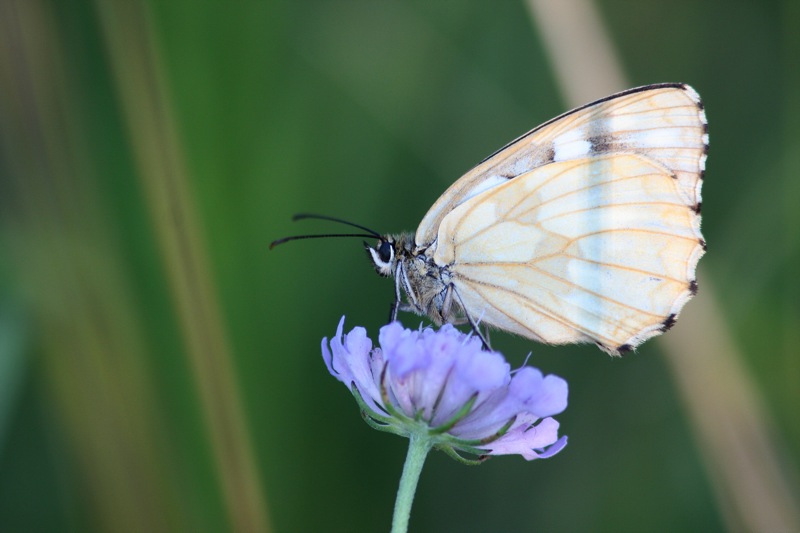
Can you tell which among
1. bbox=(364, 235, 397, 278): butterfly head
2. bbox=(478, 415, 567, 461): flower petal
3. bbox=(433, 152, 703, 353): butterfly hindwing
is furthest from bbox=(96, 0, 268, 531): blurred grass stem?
bbox=(478, 415, 567, 461): flower petal

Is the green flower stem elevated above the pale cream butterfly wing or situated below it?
below

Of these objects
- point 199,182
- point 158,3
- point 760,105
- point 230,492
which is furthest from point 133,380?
point 760,105

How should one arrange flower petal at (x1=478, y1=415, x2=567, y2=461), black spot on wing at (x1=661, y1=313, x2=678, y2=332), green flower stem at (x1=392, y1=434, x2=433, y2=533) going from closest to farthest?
green flower stem at (x1=392, y1=434, x2=433, y2=533)
flower petal at (x1=478, y1=415, x2=567, y2=461)
black spot on wing at (x1=661, y1=313, x2=678, y2=332)

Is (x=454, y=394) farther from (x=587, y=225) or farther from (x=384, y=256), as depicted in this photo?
(x=587, y=225)

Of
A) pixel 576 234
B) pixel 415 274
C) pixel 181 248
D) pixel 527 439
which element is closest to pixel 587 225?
pixel 576 234

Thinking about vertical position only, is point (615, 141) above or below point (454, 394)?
above

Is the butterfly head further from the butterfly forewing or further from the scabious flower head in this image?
the scabious flower head
